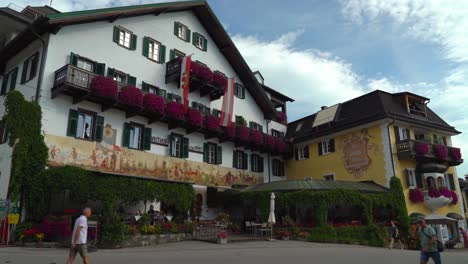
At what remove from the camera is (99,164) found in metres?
20.8

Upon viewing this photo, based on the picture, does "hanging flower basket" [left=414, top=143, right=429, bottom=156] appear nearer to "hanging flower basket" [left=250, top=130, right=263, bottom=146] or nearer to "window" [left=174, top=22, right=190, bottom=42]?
"hanging flower basket" [left=250, top=130, right=263, bottom=146]

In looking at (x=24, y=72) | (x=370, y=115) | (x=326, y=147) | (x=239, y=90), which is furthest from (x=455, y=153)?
(x=24, y=72)

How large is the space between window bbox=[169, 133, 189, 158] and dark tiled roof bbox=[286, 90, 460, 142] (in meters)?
12.2

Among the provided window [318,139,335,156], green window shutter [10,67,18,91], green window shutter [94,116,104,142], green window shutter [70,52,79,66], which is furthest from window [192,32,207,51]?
window [318,139,335,156]

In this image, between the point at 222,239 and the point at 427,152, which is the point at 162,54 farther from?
the point at 427,152

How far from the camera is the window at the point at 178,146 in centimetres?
2525

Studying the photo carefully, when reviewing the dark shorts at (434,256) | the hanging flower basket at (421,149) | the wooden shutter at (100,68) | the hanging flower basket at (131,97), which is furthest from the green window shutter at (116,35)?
the hanging flower basket at (421,149)

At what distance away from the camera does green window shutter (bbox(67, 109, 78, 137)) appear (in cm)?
2002

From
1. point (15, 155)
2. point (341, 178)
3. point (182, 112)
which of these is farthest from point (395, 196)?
point (15, 155)

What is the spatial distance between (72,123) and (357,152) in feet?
68.2

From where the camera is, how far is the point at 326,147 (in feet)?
107

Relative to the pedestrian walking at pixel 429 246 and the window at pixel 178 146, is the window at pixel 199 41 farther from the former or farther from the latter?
the pedestrian walking at pixel 429 246

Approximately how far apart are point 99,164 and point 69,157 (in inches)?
66.9

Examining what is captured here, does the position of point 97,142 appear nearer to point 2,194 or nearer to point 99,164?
point 99,164
